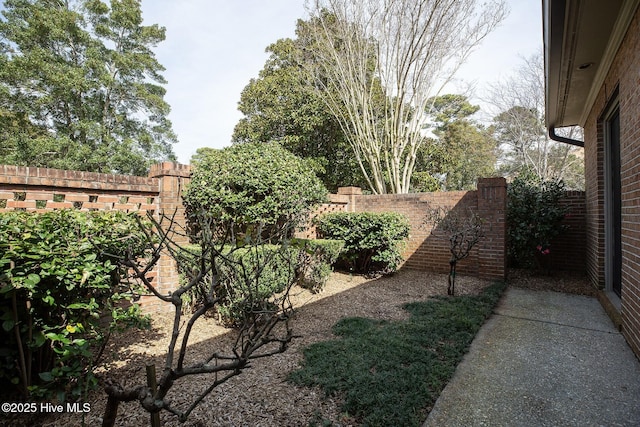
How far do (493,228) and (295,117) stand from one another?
25.3 feet

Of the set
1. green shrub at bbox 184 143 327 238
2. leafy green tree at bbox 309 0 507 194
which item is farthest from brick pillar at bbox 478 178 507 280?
leafy green tree at bbox 309 0 507 194

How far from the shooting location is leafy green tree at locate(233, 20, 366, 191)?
1073 centimetres

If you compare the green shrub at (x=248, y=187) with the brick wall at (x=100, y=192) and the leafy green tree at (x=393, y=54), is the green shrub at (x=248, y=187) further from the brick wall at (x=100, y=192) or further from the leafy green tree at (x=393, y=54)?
the leafy green tree at (x=393, y=54)

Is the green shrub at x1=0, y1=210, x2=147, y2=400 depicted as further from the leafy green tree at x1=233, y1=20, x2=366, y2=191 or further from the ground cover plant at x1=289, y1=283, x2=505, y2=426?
the leafy green tree at x1=233, y1=20, x2=366, y2=191

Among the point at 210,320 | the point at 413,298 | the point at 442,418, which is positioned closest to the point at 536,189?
the point at 413,298

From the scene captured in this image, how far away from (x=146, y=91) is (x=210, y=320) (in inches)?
613

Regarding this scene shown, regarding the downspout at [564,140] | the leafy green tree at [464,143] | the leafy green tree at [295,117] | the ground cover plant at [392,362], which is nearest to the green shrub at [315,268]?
the ground cover plant at [392,362]

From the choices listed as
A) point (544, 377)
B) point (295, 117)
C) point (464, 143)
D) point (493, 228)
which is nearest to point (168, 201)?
point (544, 377)

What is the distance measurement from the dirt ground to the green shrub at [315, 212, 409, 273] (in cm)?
80

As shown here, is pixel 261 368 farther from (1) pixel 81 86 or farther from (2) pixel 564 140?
(1) pixel 81 86

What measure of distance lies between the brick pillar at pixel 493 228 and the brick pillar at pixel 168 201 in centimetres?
480

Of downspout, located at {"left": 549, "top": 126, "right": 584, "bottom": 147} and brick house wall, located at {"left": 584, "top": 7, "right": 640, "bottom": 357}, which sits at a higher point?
downspout, located at {"left": 549, "top": 126, "right": 584, "bottom": 147}

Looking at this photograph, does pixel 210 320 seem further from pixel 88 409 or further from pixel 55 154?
pixel 55 154

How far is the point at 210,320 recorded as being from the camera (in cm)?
346
